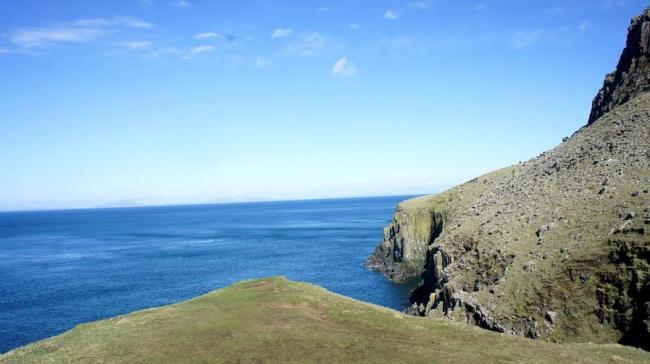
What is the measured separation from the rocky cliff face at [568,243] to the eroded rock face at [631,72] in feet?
0.90

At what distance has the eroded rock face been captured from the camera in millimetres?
85688

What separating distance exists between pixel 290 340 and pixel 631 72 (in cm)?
8389

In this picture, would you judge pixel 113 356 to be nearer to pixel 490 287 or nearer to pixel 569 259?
pixel 490 287

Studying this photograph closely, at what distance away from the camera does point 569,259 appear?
5284 centimetres

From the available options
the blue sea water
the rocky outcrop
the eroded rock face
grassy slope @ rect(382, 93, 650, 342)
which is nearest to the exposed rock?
grassy slope @ rect(382, 93, 650, 342)

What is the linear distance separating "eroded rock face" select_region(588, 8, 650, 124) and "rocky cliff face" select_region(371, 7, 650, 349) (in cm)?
27

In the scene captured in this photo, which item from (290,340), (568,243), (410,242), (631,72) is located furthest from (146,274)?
(631,72)

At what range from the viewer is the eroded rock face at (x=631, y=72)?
281ft

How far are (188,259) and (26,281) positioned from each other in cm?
4258

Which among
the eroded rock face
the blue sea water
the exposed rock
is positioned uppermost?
the eroded rock face

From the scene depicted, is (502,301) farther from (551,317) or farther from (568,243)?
(568,243)

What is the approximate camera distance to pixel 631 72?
290 ft

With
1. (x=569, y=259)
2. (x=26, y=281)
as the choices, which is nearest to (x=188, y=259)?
(x=26, y=281)

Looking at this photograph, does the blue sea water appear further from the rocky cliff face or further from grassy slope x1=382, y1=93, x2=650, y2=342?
grassy slope x1=382, y1=93, x2=650, y2=342
